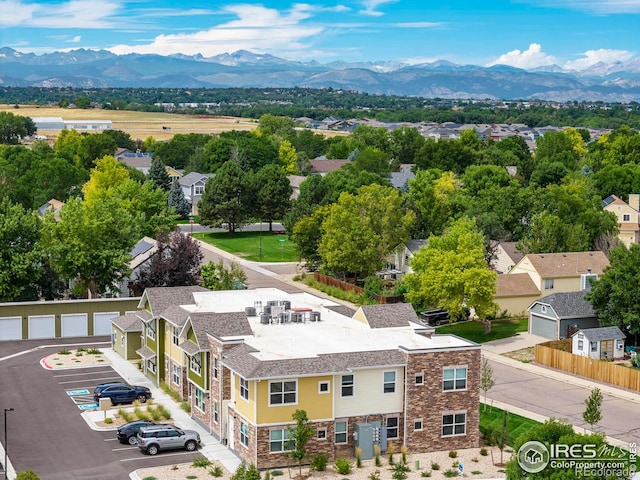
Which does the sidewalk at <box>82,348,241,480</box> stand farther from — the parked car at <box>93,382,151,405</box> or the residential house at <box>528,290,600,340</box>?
the residential house at <box>528,290,600,340</box>

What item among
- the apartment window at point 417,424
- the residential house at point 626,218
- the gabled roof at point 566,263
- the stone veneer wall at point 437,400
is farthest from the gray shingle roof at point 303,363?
the residential house at point 626,218

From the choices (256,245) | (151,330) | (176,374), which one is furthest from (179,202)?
(176,374)

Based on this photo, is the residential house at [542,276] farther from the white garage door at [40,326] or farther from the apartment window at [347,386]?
the apartment window at [347,386]

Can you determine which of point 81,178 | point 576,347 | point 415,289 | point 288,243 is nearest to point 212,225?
point 288,243

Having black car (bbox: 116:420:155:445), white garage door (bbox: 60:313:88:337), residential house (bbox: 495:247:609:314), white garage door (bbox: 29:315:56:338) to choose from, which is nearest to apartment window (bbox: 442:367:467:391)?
black car (bbox: 116:420:155:445)

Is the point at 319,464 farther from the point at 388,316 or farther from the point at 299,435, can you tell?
the point at 388,316

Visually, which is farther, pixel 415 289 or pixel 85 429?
pixel 415 289

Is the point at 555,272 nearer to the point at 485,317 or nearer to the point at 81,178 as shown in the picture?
the point at 485,317
